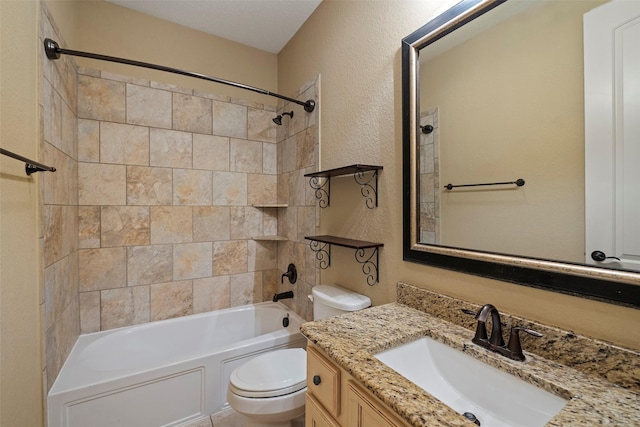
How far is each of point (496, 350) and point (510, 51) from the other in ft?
3.29

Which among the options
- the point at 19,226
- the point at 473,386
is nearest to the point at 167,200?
the point at 19,226

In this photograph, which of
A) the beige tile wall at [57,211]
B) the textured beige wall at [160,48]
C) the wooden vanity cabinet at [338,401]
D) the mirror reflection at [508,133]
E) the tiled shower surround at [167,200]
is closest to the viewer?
the wooden vanity cabinet at [338,401]

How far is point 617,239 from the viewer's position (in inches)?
28.5

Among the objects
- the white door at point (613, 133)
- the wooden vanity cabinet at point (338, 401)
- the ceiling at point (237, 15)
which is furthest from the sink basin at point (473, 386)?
the ceiling at point (237, 15)

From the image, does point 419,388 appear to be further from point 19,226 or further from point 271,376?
point 19,226

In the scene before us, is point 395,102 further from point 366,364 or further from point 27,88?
point 27,88

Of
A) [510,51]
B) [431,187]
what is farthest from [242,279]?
[510,51]

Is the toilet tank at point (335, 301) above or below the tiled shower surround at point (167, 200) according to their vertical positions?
below

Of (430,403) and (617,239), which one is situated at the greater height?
(617,239)

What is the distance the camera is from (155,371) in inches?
61.4

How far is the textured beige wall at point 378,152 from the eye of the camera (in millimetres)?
810

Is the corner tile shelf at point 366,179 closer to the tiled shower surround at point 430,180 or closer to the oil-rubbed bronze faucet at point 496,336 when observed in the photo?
the tiled shower surround at point 430,180

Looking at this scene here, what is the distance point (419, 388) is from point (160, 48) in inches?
109

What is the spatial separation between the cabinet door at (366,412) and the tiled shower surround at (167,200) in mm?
1272
